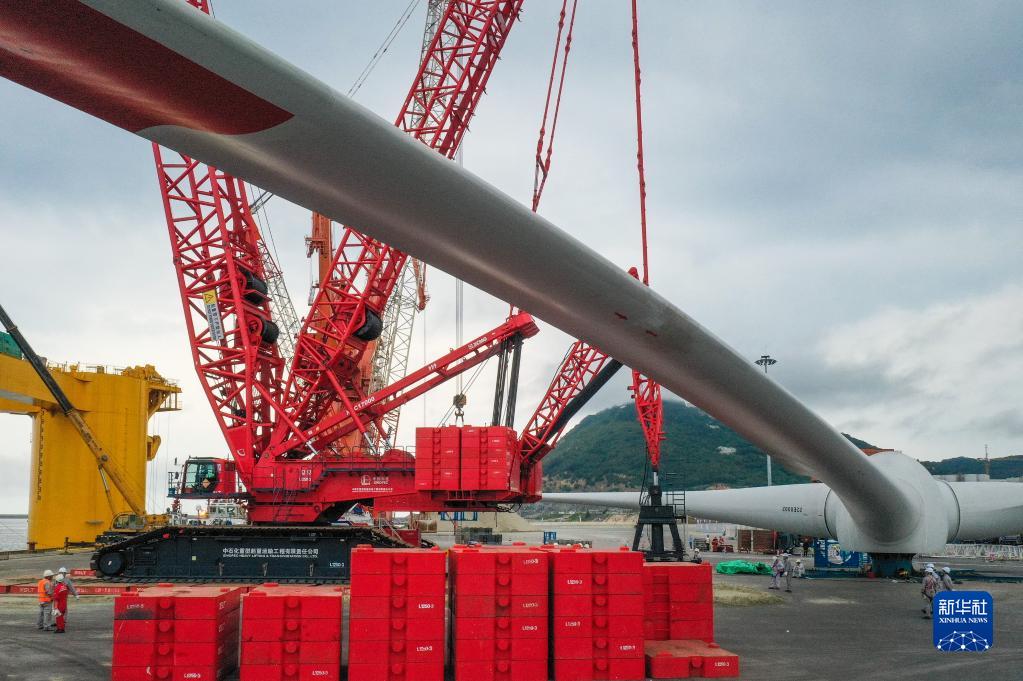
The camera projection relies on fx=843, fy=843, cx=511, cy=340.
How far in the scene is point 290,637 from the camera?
1241cm

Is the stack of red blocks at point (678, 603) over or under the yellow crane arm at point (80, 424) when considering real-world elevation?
under

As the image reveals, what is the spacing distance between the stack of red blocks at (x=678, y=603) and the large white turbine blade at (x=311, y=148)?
3.91 metres

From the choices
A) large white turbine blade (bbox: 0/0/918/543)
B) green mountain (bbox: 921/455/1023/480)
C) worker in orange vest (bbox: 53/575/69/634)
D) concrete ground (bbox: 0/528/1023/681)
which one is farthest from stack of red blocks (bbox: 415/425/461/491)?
green mountain (bbox: 921/455/1023/480)

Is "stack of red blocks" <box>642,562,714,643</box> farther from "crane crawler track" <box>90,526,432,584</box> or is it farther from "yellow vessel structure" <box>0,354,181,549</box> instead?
"yellow vessel structure" <box>0,354,181,549</box>

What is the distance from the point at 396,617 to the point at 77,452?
37.2 meters

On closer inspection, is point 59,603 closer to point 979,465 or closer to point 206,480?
point 206,480

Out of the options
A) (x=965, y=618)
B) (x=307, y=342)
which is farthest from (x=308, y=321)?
(x=965, y=618)

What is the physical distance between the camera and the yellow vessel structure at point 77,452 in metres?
43.0

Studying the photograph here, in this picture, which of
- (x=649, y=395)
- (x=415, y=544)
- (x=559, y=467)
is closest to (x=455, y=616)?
(x=415, y=544)

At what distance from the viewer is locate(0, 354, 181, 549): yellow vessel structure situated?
141 feet

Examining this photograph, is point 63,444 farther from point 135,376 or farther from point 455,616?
point 455,616

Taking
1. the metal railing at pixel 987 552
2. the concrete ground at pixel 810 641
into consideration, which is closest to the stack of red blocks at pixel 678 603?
the concrete ground at pixel 810 641

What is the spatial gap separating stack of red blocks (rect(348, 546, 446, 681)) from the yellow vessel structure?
3483cm

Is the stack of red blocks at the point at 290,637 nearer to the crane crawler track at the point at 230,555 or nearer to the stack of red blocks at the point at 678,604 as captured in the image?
the stack of red blocks at the point at 678,604
